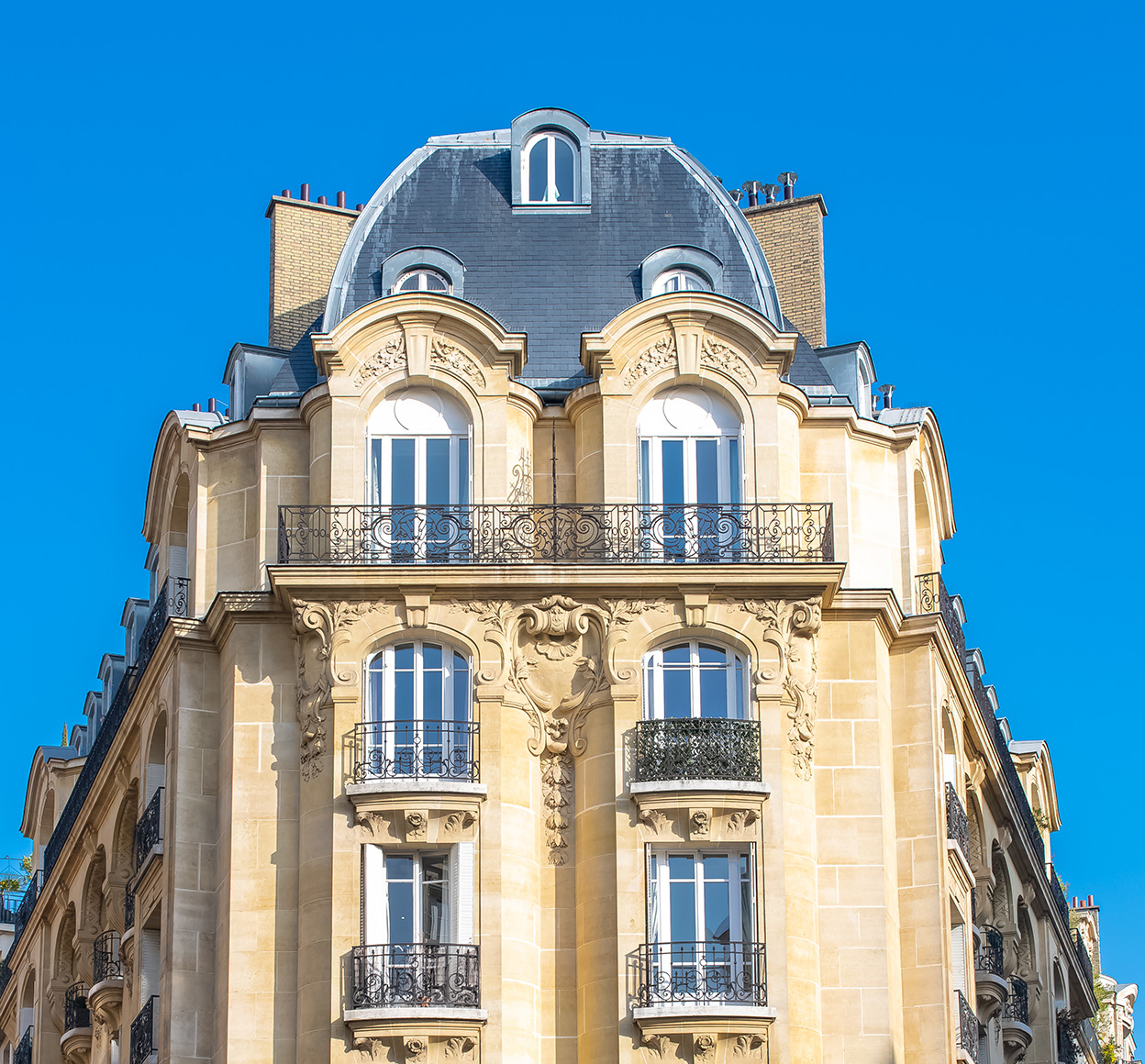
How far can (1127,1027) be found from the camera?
70.5 metres

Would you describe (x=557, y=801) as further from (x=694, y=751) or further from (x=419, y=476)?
(x=419, y=476)

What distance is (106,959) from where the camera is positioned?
38.8 metres

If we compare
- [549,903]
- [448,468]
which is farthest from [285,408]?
[549,903]

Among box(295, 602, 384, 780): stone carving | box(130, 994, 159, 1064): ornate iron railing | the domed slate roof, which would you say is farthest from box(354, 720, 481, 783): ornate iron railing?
the domed slate roof

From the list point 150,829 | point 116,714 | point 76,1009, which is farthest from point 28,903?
point 150,829

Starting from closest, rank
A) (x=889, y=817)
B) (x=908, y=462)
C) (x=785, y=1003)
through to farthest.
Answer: (x=785, y=1003) < (x=889, y=817) < (x=908, y=462)

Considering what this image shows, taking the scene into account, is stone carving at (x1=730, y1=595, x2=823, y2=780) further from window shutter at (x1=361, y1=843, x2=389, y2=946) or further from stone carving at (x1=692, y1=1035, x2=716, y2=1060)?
window shutter at (x1=361, y1=843, x2=389, y2=946)

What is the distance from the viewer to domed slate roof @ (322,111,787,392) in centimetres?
3556

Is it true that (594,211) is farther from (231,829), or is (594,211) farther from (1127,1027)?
(1127,1027)

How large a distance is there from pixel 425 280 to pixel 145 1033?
10872 mm

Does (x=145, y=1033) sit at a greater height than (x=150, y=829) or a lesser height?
lesser

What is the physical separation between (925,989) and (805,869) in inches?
93.9

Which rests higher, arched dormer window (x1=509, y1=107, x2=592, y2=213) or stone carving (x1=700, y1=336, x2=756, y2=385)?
arched dormer window (x1=509, y1=107, x2=592, y2=213)

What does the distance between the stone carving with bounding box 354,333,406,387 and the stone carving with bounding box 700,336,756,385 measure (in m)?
3.96
